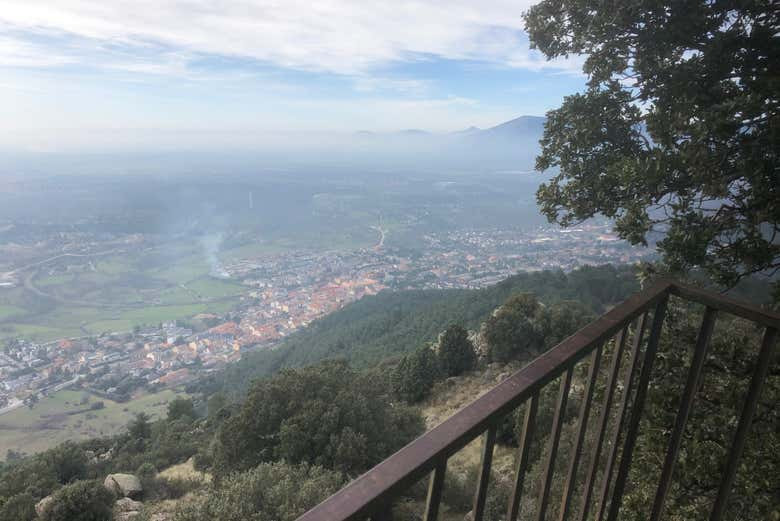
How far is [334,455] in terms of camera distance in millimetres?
7812

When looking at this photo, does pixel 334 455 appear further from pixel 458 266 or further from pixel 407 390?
pixel 458 266

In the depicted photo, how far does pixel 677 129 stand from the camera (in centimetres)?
369

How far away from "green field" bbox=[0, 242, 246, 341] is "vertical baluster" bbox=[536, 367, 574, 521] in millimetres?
51345

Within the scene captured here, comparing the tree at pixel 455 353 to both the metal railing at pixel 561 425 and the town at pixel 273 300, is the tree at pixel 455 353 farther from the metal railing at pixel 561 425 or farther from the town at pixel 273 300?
the town at pixel 273 300

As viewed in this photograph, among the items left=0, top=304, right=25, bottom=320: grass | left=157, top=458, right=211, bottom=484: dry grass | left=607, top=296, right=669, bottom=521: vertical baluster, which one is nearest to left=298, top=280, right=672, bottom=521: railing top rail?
left=607, top=296, right=669, bottom=521: vertical baluster

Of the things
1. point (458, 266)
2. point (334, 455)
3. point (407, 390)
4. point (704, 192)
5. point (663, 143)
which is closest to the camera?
point (704, 192)

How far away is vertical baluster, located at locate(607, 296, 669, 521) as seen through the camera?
63.1 inches

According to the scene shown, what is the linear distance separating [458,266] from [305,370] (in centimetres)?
5294

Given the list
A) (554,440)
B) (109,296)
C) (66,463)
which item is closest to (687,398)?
(554,440)

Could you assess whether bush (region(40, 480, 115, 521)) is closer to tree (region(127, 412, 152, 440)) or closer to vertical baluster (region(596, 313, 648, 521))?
vertical baluster (region(596, 313, 648, 521))

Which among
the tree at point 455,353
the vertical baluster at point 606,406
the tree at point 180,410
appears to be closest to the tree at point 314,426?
the tree at point 455,353

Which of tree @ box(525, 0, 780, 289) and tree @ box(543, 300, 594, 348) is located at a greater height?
tree @ box(525, 0, 780, 289)

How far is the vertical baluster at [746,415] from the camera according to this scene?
4.83 ft

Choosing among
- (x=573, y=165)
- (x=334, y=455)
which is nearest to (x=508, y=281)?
(x=334, y=455)
